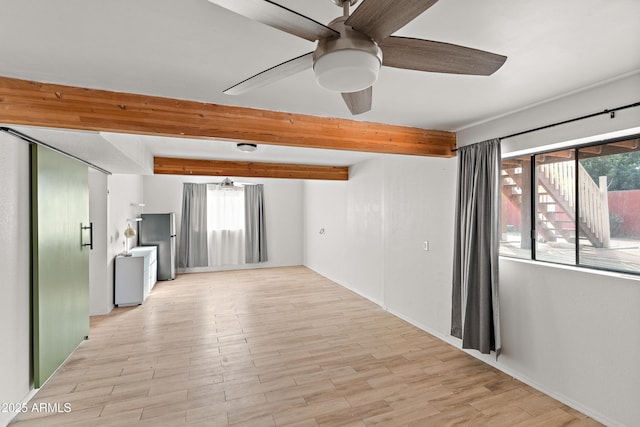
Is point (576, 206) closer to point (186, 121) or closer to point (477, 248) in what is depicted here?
point (477, 248)

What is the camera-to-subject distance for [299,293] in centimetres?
592

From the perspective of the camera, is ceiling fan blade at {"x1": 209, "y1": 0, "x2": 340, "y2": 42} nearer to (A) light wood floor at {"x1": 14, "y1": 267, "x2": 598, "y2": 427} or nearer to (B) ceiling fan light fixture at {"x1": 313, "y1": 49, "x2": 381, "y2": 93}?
(B) ceiling fan light fixture at {"x1": 313, "y1": 49, "x2": 381, "y2": 93}

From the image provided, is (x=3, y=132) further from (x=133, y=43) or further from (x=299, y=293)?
(x=299, y=293)

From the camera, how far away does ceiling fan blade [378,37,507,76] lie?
1.23 metres

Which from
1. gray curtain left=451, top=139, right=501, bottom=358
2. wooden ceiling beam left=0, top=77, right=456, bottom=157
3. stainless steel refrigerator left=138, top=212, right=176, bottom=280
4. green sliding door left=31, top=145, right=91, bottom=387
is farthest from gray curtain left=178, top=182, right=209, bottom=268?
gray curtain left=451, top=139, right=501, bottom=358

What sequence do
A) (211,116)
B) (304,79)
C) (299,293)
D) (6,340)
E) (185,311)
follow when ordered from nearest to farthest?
1. (304,79)
2. (6,340)
3. (211,116)
4. (185,311)
5. (299,293)

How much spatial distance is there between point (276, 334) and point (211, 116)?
268cm

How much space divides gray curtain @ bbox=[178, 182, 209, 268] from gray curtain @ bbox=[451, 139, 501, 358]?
20.6 feet

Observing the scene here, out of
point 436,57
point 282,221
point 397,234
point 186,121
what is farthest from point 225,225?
point 436,57

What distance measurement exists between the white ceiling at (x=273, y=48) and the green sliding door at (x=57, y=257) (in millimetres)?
647

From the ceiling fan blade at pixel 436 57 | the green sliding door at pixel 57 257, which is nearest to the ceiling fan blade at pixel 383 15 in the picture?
the ceiling fan blade at pixel 436 57

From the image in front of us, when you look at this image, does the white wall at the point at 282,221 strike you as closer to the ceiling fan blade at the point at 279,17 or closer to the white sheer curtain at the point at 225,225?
the white sheer curtain at the point at 225,225

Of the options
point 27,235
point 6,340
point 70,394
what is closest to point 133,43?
point 27,235

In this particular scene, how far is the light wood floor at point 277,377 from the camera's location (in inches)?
92.8
